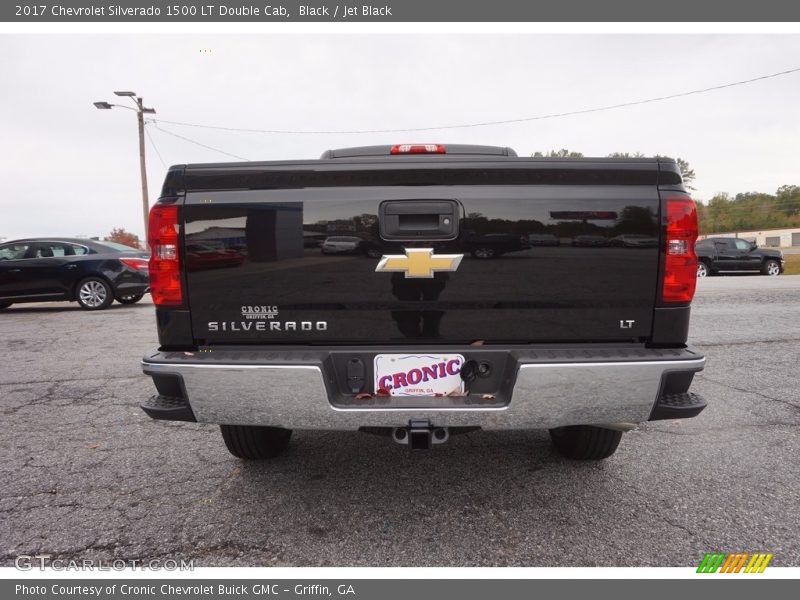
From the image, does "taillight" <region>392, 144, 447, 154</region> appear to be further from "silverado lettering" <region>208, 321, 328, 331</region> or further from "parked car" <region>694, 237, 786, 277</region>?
"parked car" <region>694, 237, 786, 277</region>

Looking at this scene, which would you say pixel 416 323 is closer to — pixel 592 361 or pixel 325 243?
pixel 325 243

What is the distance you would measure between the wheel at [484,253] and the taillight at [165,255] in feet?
4.30

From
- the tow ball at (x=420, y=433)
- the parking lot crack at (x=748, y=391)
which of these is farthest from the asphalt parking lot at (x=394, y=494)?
the tow ball at (x=420, y=433)

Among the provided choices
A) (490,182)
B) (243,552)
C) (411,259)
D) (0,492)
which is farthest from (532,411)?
(0,492)

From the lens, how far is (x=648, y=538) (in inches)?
82.2

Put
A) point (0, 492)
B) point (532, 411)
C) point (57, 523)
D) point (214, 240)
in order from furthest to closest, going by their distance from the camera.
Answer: point (0, 492) → point (57, 523) → point (214, 240) → point (532, 411)

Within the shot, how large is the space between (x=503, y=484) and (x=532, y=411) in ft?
2.78

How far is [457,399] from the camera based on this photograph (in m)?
1.99

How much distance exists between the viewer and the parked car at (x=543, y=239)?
2.04m

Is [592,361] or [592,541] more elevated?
[592,361]

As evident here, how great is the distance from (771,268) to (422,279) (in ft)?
72.8
